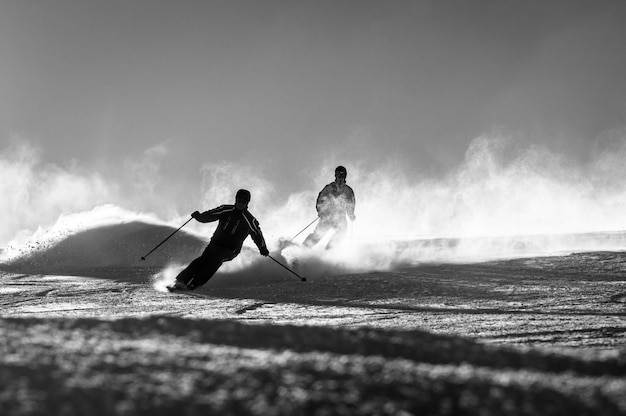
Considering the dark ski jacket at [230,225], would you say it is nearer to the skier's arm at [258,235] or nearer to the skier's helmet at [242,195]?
the skier's arm at [258,235]

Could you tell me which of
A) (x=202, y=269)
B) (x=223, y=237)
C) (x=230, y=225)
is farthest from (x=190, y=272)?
(x=230, y=225)

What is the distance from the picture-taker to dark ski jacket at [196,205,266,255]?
41.5 feet

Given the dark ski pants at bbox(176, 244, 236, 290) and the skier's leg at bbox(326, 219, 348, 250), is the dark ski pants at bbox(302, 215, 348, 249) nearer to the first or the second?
the skier's leg at bbox(326, 219, 348, 250)

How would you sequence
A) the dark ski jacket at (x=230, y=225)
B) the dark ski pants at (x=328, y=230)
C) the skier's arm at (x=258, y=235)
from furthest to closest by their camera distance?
the dark ski pants at (x=328, y=230), the skier's arm at (x=258, y=235), the dark ski jacket at (x=230, y=225)

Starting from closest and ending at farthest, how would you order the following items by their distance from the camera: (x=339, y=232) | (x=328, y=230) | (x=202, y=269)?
1. (x=202, y=269)
2. (x=339, y=232)
3. (x=328, y=230)

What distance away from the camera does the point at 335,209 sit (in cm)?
1745

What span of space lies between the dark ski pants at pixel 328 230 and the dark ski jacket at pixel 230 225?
185 inches

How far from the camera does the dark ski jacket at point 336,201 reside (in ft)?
57.1

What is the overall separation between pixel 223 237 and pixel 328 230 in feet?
17.7

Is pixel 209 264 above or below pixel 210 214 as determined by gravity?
below

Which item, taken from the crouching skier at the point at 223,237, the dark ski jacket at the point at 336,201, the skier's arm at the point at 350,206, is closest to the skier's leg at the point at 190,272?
the crouching skier at the point at 223,237

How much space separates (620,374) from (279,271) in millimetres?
12874

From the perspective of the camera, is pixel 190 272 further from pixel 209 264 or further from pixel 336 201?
pixel 336 201

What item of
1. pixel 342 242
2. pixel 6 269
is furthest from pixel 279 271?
pixel 6 269
